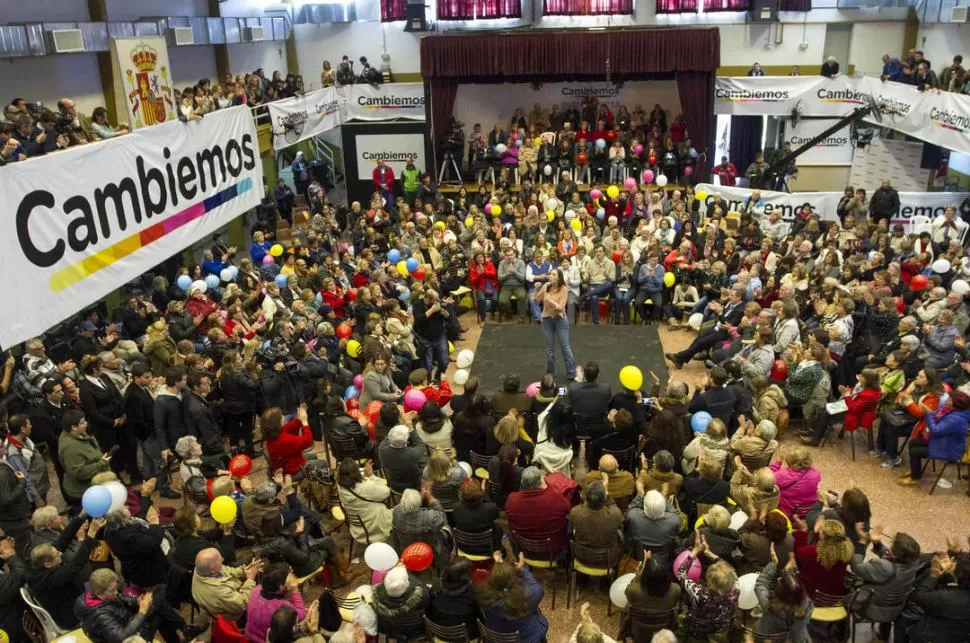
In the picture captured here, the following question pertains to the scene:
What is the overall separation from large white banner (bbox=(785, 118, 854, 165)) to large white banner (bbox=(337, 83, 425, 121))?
27.4 feet

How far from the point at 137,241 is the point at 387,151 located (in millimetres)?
9414

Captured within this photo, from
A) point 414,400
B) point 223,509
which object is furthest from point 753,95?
point 223,509

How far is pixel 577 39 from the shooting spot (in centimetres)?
1631

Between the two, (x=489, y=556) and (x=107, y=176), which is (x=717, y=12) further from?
(x=489, y=556)

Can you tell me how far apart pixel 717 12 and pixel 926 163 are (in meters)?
5.41

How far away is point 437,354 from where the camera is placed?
30.6 feet

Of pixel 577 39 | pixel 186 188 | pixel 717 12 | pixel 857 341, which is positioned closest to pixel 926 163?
pixel 717 12

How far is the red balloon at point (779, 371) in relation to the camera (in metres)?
7.95

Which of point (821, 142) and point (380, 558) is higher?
point (821, 142)

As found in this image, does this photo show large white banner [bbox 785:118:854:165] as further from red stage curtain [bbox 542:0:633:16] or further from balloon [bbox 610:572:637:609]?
balloon [bbox 610:572:637:609]

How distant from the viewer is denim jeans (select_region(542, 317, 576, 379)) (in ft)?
29.4

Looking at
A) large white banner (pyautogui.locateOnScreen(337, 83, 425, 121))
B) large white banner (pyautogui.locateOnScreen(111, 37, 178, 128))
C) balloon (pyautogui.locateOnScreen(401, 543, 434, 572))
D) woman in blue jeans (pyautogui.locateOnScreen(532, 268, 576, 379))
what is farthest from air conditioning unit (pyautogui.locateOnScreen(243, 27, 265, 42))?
balloon (pyautogui.locateOnScreen(401, 543, 434, 572))

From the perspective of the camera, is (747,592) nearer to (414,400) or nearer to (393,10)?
(414,400)

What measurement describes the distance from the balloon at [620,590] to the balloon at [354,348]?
4.16 metres
